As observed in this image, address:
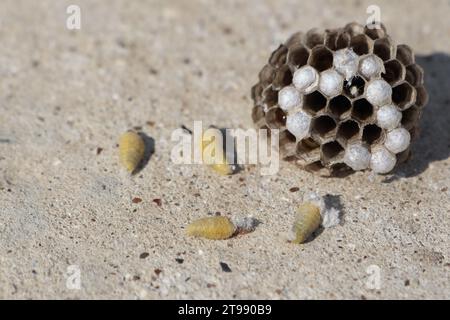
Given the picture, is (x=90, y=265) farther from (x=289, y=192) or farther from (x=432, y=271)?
(x=432, y=271)

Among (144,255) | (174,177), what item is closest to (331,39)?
(174,177)

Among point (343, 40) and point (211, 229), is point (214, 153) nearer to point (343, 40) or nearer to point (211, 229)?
point (211, 229)

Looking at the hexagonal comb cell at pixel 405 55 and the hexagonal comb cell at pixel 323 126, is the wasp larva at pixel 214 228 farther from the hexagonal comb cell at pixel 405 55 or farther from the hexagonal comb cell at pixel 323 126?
the hexagonal comb cell at pixel 405 55

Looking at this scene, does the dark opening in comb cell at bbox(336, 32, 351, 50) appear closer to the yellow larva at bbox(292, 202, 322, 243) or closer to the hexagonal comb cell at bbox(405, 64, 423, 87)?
the hexagonal comb cell at bbox(405, 64, 423, 87)

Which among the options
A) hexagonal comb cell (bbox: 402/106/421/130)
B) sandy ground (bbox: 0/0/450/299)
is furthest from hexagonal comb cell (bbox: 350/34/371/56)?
sandy ground (bbox: 0/0/450/299)
